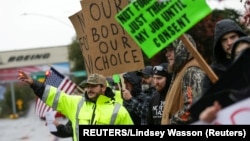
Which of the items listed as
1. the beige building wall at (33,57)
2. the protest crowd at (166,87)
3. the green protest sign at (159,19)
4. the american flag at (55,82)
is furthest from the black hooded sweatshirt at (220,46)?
the beige building wall at (33,57)

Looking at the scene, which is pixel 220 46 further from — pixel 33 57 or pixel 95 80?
pixel 33 57

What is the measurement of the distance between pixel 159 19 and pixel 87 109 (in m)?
2.32

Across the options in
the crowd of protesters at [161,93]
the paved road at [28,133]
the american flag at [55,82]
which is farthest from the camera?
the paved road at [28,133]

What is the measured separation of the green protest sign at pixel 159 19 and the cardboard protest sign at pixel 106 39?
2.53 m

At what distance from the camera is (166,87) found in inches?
244

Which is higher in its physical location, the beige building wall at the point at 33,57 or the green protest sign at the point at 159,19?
the beige building wall at the point at 33,57

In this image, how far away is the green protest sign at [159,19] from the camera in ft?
12.9

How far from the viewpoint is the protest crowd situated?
12.0ft

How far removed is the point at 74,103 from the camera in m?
6.34

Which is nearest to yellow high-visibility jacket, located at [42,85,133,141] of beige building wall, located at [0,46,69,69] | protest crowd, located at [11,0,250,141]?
protest crowd, located at [11,0,250,141]

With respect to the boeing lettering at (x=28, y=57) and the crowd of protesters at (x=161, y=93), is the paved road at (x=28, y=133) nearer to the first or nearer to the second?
the crowd of protesters at (x=161, y=93)

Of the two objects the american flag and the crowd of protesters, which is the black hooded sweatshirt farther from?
the american flag

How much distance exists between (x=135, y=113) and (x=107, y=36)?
2.72 ft

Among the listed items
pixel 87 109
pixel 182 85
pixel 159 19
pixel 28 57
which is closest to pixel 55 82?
pixel 87 109
